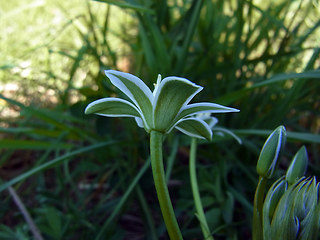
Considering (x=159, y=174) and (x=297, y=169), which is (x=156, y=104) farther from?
(x=297, y=169)

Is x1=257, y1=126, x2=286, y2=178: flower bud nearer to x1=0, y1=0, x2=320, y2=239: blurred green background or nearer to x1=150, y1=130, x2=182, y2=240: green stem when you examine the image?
x1=150, y1=130, x2=182, y2=240: green stem

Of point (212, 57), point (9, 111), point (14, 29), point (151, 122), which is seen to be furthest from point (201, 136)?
point (14, 29)

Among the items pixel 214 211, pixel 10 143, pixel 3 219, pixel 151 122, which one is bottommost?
pixel 3 219

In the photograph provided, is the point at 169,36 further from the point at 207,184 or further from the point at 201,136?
the point at 201,136

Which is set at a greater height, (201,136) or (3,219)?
(201,136)

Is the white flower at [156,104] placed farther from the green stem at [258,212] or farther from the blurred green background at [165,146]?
the blurred green background at [165,146]

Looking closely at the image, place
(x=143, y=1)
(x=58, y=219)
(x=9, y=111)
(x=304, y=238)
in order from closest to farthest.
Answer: (x=304, y=238) < (x=58, y=219) < (x=143, y=1) < (x=9, y=111)

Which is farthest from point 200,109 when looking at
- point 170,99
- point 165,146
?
point 165,146

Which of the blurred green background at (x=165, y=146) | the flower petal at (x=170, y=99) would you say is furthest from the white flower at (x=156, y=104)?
the blurred green background at (x=165, y=146)
